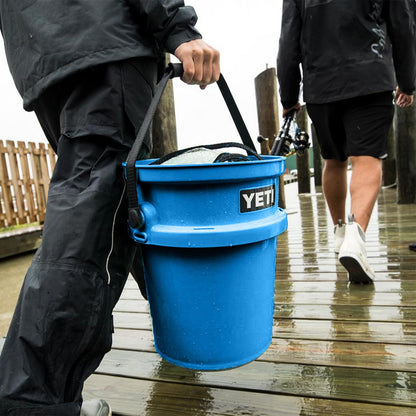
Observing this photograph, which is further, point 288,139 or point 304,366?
point 288,139

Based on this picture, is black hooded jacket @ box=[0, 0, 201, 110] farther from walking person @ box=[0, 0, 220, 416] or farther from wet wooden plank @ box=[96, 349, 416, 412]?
wet wooden plank @ box=[96, 349, 416, 412]

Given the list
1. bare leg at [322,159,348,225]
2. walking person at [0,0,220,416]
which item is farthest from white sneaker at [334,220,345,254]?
walking person at [0,0,220,416]

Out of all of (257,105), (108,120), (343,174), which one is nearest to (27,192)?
(257,105)

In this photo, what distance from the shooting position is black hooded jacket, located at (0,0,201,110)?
86 centimetres

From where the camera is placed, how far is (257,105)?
4426 millimetres

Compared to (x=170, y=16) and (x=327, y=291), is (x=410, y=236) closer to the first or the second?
(x=327, y=291)

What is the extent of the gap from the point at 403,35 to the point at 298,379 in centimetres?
157

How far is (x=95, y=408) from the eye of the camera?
2.91ft

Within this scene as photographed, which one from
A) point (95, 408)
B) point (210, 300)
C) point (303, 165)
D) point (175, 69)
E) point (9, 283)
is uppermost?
point (175, 69)

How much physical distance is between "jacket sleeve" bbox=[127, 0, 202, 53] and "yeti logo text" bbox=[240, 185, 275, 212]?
1.20 ft

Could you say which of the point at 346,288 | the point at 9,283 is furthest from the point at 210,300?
the point at 9,283

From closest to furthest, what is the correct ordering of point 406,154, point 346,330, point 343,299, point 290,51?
point 346,330
point 343,299
point 290,51
point 406,154

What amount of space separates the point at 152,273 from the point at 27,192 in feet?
17.4

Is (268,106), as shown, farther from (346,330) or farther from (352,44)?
(346,330)
